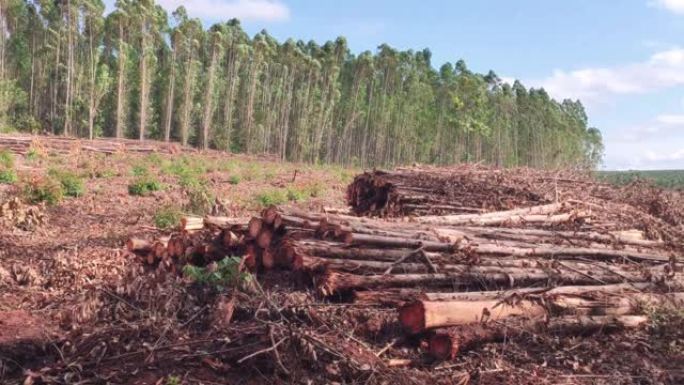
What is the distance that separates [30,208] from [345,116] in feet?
170

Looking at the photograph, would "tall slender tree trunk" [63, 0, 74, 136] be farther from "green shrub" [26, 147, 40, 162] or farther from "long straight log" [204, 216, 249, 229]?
"long straight log" [204, 216, 249, 229]

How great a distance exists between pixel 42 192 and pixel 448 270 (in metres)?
9.63

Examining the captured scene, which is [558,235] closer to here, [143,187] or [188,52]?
[143,187]

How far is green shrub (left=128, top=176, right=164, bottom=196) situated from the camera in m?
15.3

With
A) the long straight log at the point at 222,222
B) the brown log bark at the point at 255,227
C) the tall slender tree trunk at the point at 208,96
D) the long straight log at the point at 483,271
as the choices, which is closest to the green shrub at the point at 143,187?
the long straight log at the point at 222,222

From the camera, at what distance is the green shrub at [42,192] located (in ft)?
41.8

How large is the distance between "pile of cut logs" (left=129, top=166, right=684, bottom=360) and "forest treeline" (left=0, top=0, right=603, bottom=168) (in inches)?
1367

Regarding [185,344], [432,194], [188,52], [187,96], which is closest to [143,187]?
[432,194]

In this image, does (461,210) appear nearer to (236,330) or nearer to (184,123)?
(236,330)

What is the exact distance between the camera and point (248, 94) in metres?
56.4

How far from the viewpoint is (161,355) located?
178 inches

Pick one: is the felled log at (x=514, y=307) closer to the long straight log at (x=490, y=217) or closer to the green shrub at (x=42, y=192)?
the long straight log at (x=490, y=217)

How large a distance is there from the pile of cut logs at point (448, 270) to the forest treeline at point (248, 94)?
3473cm

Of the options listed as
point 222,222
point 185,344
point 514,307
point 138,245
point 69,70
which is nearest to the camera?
point 185,344
